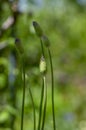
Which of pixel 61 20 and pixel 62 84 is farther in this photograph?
pixel 62 84

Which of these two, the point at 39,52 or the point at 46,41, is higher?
the point at 46,41

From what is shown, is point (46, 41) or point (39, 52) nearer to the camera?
point (46, 41)

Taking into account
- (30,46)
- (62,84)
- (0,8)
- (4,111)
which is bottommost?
(62,84)

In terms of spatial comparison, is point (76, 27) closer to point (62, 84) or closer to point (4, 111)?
point (62, 84)

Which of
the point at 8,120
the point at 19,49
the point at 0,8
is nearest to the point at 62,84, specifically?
the point at 0,8

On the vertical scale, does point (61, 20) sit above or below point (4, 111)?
above

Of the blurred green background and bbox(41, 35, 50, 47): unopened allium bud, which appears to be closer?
bbox(41, 35, 50, 47): unopened allium bud

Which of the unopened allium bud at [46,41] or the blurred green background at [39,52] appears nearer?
the unopened allium bud at [46,41]

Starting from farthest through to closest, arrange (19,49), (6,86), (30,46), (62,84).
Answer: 1. (62,84)
2. (30,46)
3. (6,86)
4. (19,49)
